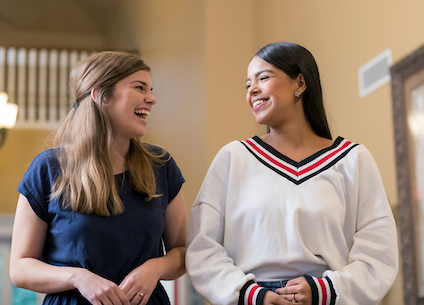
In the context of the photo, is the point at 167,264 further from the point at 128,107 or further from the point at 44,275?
the point at 128,107

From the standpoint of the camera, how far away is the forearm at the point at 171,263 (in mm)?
1700

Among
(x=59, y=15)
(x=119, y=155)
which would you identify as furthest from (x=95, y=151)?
(x=59, y=15)

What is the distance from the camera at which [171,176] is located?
1.92m

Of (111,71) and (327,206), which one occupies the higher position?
(111,71)

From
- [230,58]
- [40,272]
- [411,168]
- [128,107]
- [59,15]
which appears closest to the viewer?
[40,272]

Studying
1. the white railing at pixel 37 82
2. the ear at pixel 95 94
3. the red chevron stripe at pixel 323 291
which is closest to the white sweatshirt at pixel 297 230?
the red chevron stripe at pixel 323 291

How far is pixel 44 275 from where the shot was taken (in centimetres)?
159

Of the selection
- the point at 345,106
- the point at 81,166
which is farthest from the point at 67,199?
the point at 345,106

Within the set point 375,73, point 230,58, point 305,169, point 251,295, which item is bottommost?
point 251,295

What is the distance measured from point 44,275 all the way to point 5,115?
4.07 meters

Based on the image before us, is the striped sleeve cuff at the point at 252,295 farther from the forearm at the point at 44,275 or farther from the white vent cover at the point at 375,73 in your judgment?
the white vent cover at the point at 375,73

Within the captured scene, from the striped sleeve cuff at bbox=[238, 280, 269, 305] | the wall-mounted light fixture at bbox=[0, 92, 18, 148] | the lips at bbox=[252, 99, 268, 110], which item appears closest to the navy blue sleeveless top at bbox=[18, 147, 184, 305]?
the striped sleeve cuff at bbox=[238, 280, 269, 305]

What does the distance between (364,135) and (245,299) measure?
1.76 meters

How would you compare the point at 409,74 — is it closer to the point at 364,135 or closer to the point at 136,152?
the point at 364,135
